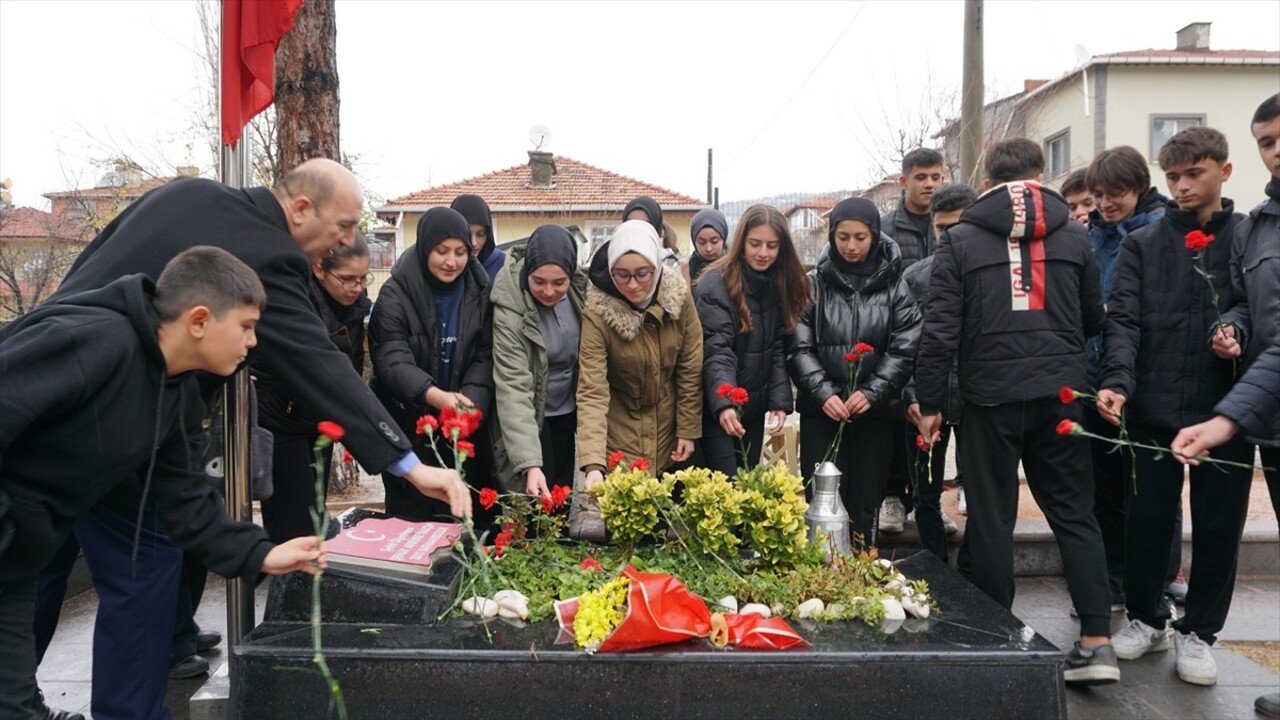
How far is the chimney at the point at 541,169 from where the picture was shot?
19641 millimetres

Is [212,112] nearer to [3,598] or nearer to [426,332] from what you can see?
[426,332]

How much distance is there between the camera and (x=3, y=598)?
7.33 ft

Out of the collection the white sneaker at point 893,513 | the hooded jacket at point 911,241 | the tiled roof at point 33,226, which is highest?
the tiled roof at point 33,226

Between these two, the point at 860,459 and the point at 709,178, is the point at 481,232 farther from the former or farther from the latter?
the point at 709,178

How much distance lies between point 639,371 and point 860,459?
1.16 m

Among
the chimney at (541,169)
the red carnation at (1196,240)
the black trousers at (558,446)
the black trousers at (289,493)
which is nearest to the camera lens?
the red carnation at (1196,240)

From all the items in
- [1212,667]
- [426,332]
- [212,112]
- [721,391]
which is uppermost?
[212,112]

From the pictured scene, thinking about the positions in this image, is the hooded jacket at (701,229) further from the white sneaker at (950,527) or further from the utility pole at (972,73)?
the utility pole at (972,73)

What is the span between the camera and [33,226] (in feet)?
61.5

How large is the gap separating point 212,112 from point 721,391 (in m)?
11.8

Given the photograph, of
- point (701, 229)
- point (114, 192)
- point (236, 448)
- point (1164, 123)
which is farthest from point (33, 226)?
point (1164, 123)

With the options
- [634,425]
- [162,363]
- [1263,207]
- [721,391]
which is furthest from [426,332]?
[1263,207]

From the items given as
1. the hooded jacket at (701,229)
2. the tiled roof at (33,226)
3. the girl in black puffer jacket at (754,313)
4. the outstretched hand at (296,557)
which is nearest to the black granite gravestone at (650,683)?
the outstretched hand at (296,557)

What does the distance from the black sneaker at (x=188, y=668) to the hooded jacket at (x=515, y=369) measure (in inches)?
56.1
